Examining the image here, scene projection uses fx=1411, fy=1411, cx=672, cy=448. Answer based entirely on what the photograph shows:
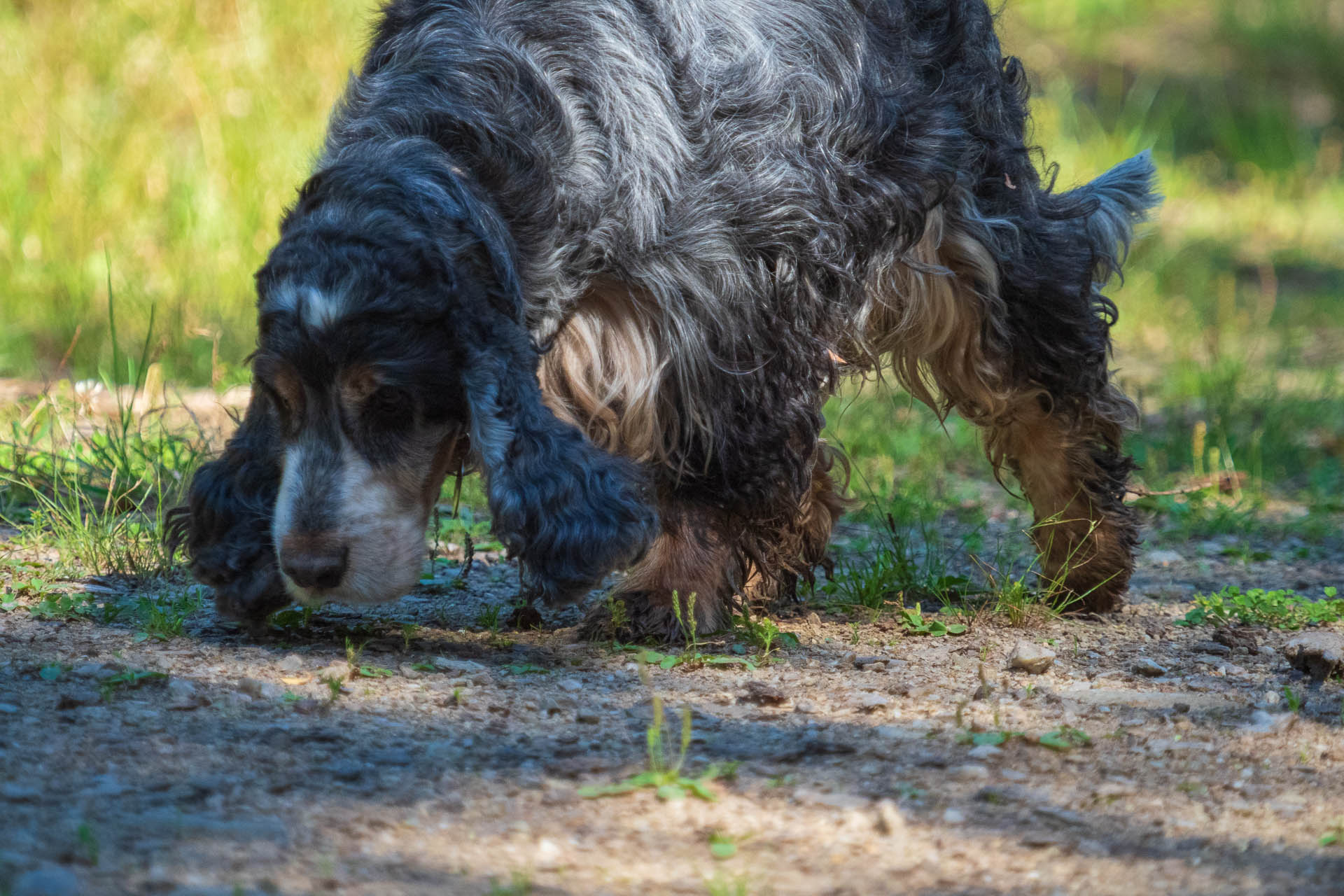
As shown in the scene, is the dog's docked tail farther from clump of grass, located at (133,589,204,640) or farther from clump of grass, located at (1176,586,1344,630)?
clump of grass, located at (133,589,204,640)

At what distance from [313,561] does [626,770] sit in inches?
36.4

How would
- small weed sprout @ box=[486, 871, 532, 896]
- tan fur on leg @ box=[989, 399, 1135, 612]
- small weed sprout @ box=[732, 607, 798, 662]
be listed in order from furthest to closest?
tan fur on leg @ box=[989, 399, 1135, 612]
small weed sprout @ box=[732, 607, 798, 662]
small weed sprout @ box=[486, 871, 532, 896]

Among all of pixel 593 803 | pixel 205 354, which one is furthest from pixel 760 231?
pixel 205 354

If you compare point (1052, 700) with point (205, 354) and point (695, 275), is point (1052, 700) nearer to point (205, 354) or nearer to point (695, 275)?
point (695, 275)

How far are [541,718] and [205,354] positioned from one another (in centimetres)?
433

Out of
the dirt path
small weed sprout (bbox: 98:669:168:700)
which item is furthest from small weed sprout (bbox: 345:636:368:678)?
small weed sprout (bbox: 98:669:168:700)

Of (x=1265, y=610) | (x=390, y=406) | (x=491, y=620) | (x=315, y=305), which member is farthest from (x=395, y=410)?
(x=1265, y=610)

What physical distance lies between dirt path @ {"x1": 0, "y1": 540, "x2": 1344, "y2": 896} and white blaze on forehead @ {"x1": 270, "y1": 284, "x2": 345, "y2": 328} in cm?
78

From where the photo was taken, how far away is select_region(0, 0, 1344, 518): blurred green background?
631 cm

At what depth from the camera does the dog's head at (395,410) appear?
120 inches

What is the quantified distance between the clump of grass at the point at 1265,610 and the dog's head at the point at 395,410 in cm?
180

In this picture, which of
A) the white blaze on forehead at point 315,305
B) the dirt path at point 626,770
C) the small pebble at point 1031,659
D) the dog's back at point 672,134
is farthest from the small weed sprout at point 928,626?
the white blaze on forehead at point 315,305

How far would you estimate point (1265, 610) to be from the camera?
3.91 m

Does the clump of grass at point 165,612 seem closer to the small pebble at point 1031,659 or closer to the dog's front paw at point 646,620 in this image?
the dog's front paw at point 646,620
